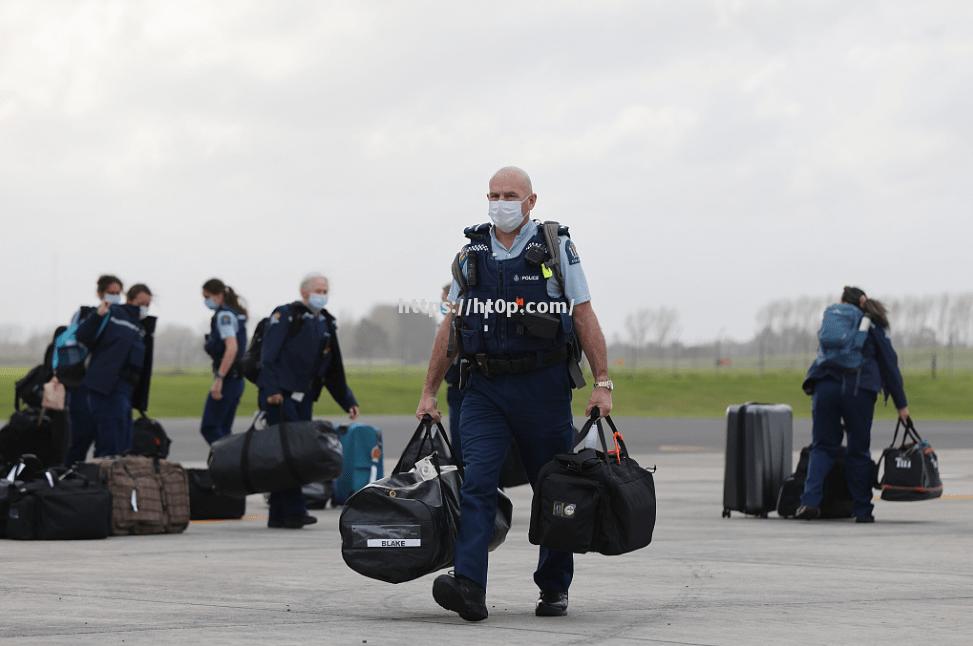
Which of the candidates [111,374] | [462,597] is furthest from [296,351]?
[462,597]

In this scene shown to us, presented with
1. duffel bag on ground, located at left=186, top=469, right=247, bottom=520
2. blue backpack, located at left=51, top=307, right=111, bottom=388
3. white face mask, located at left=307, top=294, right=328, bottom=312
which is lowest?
duffel bag on ground, located at left=186, top=469, right=247, bottom=520

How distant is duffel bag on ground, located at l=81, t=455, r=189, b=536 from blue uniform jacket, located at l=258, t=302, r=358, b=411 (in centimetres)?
97

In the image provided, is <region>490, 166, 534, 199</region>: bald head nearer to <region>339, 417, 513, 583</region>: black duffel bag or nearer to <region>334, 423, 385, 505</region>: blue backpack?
<region>339, 417, 513, 583</region>: black duffel bag

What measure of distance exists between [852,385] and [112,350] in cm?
590

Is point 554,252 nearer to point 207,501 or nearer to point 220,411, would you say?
point 207,501

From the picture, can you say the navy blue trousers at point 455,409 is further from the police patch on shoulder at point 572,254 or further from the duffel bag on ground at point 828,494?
the police patch on shoulder at point 572,254

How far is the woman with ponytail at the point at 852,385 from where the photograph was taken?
13.1 m

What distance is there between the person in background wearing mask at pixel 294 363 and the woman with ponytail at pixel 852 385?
379cm

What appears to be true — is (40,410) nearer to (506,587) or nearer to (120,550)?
(120,550)

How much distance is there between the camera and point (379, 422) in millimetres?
33062

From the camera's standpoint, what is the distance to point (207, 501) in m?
13.4

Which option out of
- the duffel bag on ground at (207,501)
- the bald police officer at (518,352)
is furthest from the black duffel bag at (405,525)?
the duffel bag on ground at (207,501)

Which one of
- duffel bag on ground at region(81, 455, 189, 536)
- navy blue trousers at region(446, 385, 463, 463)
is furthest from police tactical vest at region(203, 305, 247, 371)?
navy blue trousers at region(446, 385, 463, 463)

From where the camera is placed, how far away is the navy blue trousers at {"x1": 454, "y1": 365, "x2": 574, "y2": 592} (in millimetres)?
7000
